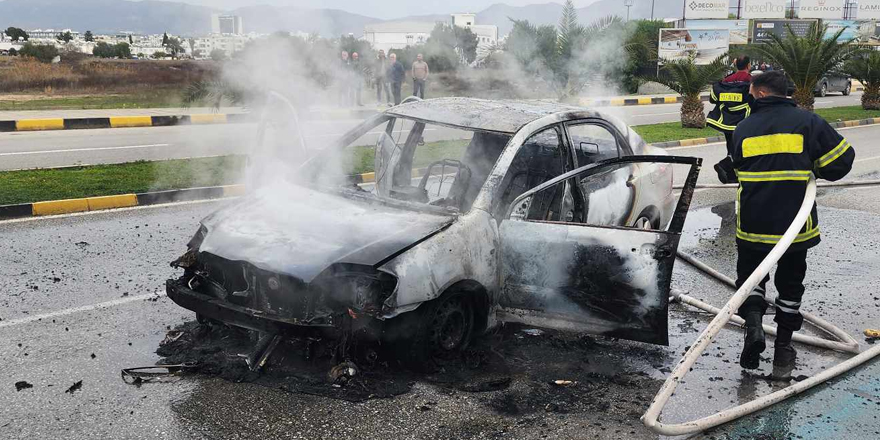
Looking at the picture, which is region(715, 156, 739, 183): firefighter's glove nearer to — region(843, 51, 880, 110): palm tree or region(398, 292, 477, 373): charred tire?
region(398, 292, 477, 373): charred tire

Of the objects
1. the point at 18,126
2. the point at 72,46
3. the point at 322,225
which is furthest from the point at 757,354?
the point at 72,46

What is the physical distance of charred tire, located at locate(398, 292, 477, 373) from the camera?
4289mm

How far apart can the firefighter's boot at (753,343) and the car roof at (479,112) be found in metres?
1.86

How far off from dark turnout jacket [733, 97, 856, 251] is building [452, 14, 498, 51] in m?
10.1

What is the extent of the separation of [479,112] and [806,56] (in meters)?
16.2

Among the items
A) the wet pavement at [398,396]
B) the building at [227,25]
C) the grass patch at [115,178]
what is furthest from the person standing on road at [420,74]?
the wet pavement at [398,396]

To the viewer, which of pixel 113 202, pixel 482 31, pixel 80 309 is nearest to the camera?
pixel 80 309

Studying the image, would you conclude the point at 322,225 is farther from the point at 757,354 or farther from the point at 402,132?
the point at 757,354

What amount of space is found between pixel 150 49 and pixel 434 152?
30.1 m

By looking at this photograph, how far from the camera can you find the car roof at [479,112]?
5402mm

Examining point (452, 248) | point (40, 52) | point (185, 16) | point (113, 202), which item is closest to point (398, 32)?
point (185, 16)

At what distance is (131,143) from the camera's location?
48.4 ft

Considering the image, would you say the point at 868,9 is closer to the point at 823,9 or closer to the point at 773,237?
the point at 823,9

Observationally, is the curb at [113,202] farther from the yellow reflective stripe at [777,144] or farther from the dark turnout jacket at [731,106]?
the yellow reflective stripe at [777,144]
